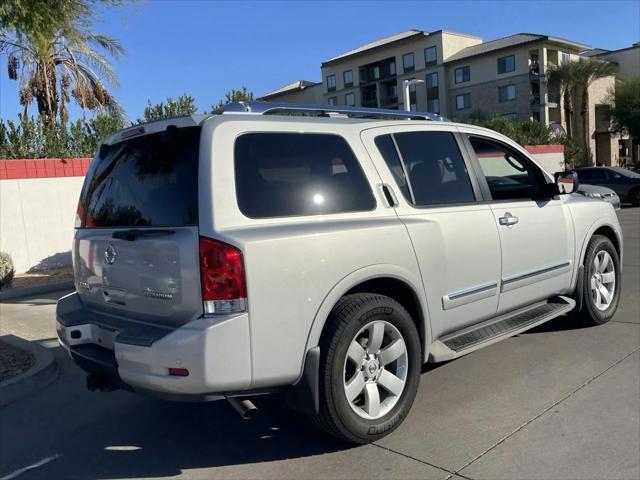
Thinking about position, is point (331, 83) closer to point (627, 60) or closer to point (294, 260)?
point (627, 60)

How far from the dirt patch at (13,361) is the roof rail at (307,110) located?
3.09 m

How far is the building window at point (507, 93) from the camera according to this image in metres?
57.5

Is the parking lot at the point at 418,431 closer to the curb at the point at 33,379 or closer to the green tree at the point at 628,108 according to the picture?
the curb at the point at 33,379

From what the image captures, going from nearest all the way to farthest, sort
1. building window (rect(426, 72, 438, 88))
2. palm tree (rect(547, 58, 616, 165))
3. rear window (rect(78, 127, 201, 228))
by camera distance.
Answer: rear window (rect(78, 127, 201, 228)) < palm tree (rect(547, 58, 616, 165)) < building window (rect(426, 72, 438, 88))

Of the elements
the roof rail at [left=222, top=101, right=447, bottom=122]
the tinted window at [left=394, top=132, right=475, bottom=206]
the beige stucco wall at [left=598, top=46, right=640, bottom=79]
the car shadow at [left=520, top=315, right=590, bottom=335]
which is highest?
the beige stucco wall at [left=598, top=46, right=640, bottom=79]

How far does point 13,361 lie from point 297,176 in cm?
355

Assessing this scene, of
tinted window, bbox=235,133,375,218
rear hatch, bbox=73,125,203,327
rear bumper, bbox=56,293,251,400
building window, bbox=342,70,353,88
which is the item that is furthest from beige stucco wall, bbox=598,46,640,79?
rear bumper, bbox=56,293,251,400

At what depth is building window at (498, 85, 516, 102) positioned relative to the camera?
5747 centimetres

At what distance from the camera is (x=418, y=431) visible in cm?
361

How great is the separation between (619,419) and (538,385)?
0.67 metres

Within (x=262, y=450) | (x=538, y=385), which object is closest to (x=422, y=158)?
(x=538, y=385)

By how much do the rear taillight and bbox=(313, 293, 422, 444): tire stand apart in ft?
2.03

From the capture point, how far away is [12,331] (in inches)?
266

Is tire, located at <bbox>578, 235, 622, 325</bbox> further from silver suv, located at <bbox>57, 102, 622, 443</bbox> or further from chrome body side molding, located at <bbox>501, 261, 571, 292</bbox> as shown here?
silver suv, located at <bbox>57, 102, 622, 443</bbox>
